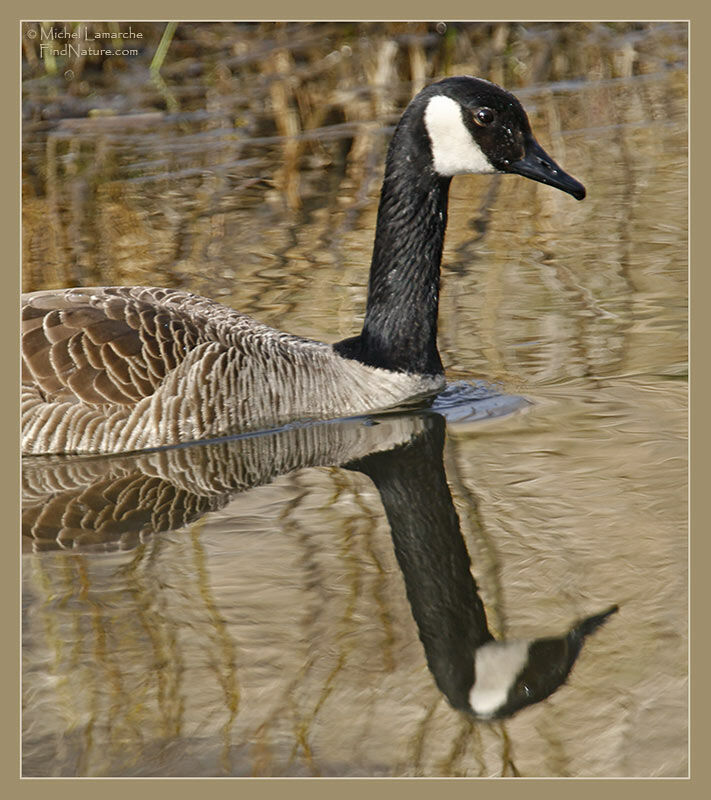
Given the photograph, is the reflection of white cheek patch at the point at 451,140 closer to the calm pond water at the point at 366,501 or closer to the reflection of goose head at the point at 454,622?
the calm pond water at the point at 366,501

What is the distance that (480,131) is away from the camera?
28.9 feet

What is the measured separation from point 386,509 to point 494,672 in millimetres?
1978

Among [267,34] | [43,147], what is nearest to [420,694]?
[43,147]

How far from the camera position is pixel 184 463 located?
8.62 m

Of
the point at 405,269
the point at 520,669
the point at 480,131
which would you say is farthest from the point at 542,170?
the point at 520,669

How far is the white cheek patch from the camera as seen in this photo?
587 cm

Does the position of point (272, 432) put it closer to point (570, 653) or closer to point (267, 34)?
point (570, 653)

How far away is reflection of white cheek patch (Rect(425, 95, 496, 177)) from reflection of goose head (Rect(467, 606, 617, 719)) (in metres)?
3.80

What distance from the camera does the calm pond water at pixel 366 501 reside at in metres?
5.68

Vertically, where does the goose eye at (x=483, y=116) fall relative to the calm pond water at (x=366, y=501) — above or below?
above

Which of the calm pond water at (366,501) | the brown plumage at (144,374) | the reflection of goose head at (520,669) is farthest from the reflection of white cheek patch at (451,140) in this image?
the reflection of goose head at (520,669)

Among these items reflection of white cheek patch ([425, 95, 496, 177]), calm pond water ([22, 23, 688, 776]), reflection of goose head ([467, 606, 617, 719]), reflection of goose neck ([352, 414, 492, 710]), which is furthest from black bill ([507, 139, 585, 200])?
reflection of goose head ([467, 606, 617, 719])

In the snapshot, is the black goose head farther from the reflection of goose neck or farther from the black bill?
the reflection of goose neck

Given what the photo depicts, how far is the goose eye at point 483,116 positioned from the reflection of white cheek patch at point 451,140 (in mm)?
114
